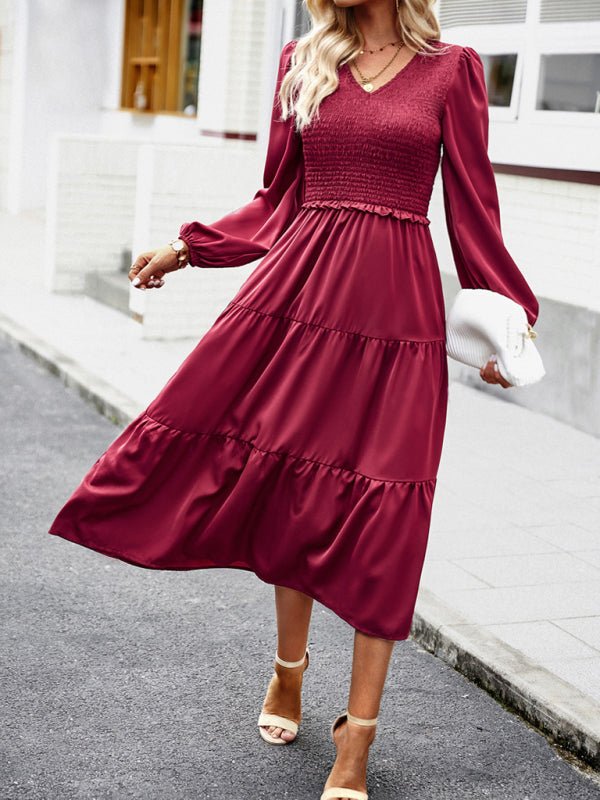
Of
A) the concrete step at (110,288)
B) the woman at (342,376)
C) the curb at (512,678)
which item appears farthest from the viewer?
the concrete step at (110,288)

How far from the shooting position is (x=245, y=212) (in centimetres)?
336

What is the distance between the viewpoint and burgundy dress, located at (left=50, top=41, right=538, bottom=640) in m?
3.01

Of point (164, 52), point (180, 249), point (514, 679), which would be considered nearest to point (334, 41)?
point (180, 249)

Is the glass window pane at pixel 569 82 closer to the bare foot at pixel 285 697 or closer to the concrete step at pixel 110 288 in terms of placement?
the concrete step at pixel 110 288

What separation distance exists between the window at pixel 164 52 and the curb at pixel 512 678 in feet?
43.5

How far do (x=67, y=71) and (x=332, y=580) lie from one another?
17708 mm

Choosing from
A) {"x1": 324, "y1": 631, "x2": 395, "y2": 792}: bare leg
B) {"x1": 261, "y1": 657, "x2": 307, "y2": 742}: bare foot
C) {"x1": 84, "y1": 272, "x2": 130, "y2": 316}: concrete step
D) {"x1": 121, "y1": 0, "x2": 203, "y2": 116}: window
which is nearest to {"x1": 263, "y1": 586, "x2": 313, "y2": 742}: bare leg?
{"x1": 261, "y1": 657, "x2": 307, "y2": 742}: bare foot

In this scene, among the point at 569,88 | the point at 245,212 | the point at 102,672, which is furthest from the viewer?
the point at 569,88

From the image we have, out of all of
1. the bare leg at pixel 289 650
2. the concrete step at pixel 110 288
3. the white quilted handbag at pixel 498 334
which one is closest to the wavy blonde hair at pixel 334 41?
the white quilted handbag at pixel 498 334

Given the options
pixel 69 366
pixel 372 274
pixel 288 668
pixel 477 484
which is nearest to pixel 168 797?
pixel 288 668

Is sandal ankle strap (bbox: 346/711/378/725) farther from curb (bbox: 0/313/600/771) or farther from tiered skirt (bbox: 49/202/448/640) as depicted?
curb (bbox: 0/313/600/771)

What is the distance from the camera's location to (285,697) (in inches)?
137

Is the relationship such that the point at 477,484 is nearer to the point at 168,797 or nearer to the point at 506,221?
the point at 506,221

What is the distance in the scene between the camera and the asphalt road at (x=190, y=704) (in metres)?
3.26
